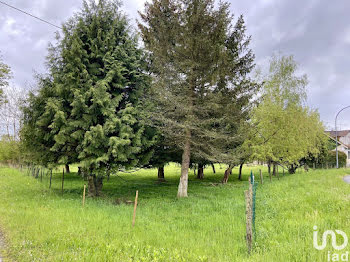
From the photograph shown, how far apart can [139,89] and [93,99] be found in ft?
8.99

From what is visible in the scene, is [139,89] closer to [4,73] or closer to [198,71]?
[198,71]

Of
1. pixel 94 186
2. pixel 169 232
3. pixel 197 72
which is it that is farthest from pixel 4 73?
pixel 169 232

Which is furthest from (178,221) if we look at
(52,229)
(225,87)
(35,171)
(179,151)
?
(35,171)

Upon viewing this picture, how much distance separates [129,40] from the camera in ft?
36.0

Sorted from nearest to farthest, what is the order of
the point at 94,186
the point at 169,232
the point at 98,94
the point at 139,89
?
1. the point at 169,232
2. the point at 98,94
3. the point at 139,89
4. the point at 94,186

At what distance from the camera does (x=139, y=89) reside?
11.1 meters

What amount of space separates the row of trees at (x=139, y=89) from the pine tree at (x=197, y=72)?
0.05 m

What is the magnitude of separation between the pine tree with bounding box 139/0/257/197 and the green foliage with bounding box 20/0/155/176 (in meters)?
A: 1.36

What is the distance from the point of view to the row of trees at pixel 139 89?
936 centimetres

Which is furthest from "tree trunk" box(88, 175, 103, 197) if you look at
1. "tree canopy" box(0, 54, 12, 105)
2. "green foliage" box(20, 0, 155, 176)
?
"tree canopy" box(0, 54, 12, 105)

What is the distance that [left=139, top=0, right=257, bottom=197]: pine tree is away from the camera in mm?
10539

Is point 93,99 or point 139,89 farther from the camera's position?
point 139,89

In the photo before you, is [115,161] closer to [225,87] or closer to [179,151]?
[179,151]

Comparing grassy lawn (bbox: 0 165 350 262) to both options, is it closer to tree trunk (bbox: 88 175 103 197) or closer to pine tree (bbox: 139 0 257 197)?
tree trunk (bbox: 88 175 103 197)
